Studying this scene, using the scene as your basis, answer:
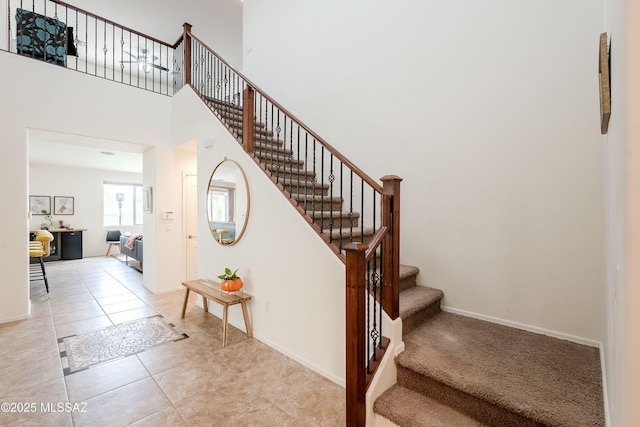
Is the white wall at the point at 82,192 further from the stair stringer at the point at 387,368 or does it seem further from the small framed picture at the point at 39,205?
the stair stringer at the point at 387,368

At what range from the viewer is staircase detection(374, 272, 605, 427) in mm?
1552

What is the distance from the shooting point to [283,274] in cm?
279

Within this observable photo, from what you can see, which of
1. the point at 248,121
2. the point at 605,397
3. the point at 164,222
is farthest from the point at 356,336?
the point at 164,222

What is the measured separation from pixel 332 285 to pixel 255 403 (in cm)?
100

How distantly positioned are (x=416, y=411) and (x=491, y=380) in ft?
1.59

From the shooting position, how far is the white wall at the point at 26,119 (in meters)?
3.55

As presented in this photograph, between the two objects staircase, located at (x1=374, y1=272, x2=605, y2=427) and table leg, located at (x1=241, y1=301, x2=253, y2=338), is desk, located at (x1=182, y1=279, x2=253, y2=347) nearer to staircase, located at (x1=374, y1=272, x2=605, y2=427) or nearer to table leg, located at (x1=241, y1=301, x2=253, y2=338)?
table leg, located at (x1=241, y1=301, x2=253, y2=338)


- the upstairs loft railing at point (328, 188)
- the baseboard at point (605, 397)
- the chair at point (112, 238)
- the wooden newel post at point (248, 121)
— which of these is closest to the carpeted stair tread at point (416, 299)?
the upstairs loft railing at point (328, 188)

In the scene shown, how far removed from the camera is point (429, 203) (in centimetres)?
291

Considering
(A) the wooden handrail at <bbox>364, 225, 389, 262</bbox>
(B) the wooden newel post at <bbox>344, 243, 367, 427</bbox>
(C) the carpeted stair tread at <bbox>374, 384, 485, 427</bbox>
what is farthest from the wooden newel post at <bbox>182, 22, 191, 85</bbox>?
(C) the carpeted stair tread at <bbox>374, 384, 485, 427</bbox>

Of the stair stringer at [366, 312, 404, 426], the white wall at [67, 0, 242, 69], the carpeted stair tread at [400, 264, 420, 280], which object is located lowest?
the stair stringer at [366, 312, 404, 426]

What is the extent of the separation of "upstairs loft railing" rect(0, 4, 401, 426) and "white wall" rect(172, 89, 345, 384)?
159 mm

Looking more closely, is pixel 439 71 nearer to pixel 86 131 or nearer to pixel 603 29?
pixel 603 29

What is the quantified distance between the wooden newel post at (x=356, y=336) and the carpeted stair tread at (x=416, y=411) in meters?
0.16
